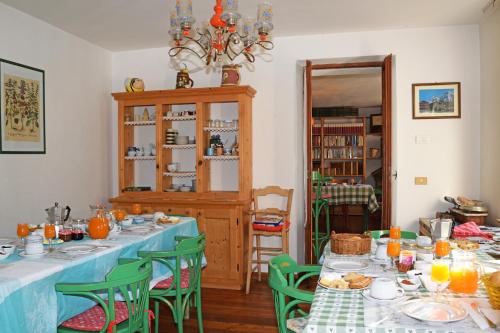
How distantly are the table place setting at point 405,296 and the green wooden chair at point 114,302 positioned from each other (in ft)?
2.89

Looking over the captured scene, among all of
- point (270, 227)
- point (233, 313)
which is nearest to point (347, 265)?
point (233, 313)

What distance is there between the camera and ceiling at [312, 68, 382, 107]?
7.18 meters

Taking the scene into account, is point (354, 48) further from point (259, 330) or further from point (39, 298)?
point (39, 298)

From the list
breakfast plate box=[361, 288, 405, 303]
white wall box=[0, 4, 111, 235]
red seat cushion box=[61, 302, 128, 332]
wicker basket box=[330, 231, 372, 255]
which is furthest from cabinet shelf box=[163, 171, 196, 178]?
breakfast plate box=[361, 288, 405, 303]

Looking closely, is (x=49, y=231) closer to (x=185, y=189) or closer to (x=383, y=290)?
(x=383, y=290)

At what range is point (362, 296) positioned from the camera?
5.48 ft

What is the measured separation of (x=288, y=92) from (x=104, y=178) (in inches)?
94.0

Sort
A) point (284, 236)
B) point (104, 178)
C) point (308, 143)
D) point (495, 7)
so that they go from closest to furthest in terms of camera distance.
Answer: point (495, 7) < point (284, 236) < point (308, 143) < point (104, 178)

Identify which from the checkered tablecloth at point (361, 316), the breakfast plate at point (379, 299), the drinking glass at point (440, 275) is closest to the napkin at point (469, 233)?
the checkered tablecloth at point (361, 316)

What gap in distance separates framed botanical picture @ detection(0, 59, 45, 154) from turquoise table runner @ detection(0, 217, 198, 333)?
67.5 inches

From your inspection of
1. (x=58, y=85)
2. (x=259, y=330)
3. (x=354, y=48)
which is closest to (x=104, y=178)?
(x=58, y=85)

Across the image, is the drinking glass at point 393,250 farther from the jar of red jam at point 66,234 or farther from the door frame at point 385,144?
the door frame at point 385,144

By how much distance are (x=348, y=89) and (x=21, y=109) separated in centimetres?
616

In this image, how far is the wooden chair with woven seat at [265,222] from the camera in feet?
14.1
